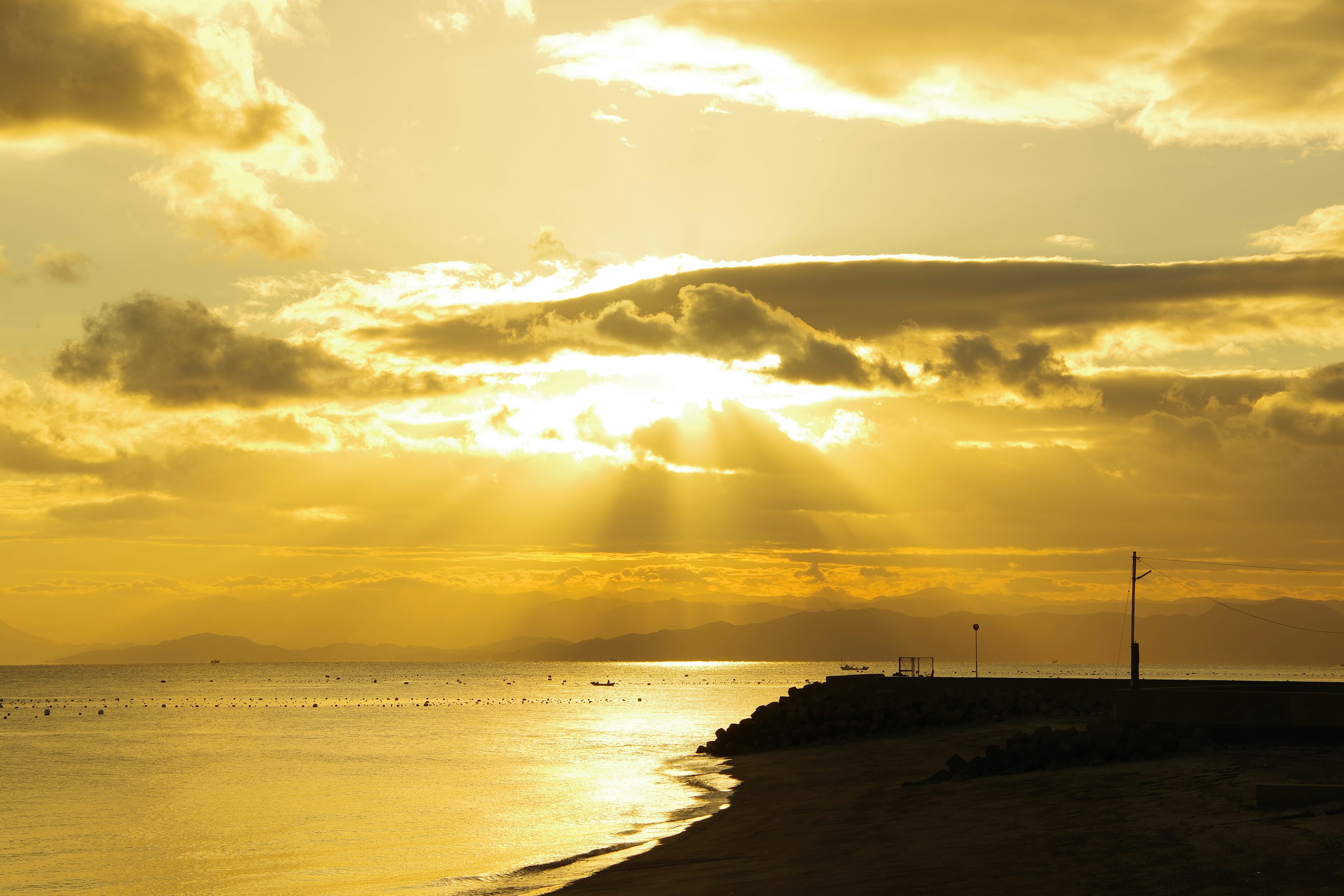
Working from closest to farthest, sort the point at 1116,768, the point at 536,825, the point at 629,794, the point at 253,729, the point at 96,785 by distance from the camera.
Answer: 1. the point at 1116,768
2. the point at 536,825
3. the point at 629,794
4. the point at 96,785
5. the point at 253,729

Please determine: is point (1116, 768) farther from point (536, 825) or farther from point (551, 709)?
point (551, 709)

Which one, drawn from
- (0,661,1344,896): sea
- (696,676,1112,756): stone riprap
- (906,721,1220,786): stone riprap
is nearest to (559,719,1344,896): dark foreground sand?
(906,721,1220,786): stone riprap

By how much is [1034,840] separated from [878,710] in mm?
35462

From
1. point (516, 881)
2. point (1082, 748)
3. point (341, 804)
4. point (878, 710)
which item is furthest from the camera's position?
point (878, 710)

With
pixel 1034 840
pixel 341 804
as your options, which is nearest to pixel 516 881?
pixel 1034 840

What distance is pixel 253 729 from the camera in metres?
96.5

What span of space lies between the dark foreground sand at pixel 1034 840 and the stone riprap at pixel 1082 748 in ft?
2.53

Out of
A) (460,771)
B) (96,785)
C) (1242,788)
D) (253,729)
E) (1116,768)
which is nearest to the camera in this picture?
(1242,788)

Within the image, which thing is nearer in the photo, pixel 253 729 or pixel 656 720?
pixel 253 729

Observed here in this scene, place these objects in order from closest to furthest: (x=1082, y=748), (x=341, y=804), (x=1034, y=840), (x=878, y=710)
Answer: (x=1034, y=840)
(x=1082, y=748)
(x=341, y=804)
(x=878, y=710)

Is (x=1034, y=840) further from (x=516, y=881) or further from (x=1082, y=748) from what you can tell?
(x=516, y=881)

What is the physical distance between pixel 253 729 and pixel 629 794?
61916mm

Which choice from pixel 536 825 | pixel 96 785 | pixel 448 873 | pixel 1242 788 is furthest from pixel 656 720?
pixel 1242 788

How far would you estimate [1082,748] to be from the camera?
29.7 meters
